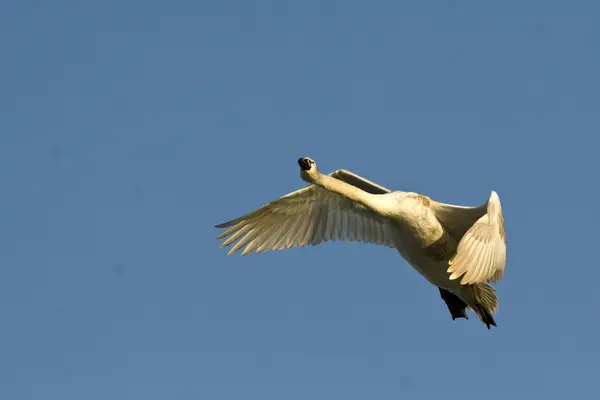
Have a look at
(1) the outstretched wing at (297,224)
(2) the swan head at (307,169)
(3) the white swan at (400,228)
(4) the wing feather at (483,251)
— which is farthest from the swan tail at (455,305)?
(2) the swan head at (307,169)

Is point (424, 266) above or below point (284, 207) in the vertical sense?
below

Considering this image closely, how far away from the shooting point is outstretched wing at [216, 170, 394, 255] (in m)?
29.5

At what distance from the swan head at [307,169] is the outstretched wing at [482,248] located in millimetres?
2807

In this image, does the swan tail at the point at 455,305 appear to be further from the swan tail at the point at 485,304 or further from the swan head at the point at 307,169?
the swan head at the point at 307,169

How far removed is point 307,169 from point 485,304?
14.7 feet

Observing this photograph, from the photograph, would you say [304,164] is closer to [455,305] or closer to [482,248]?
[482,248]

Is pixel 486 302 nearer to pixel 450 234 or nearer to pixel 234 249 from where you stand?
pixel 450 234

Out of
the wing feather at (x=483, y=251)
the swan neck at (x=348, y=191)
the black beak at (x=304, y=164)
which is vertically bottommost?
the wing feather at (x=483, y=251)

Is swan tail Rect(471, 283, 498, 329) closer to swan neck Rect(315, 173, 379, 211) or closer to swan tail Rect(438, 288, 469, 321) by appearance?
swan tail Rect(438, 288, 469, 321)

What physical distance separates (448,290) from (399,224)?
Answer: 6.83ft

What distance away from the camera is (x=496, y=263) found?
86.4 feet

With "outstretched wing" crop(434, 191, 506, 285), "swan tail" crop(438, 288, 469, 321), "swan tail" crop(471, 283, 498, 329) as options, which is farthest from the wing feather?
"swan tail" crop(438, 288, 469, 321)

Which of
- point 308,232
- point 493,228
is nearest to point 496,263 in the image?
point 493,228

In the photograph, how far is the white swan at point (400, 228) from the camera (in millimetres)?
26172
